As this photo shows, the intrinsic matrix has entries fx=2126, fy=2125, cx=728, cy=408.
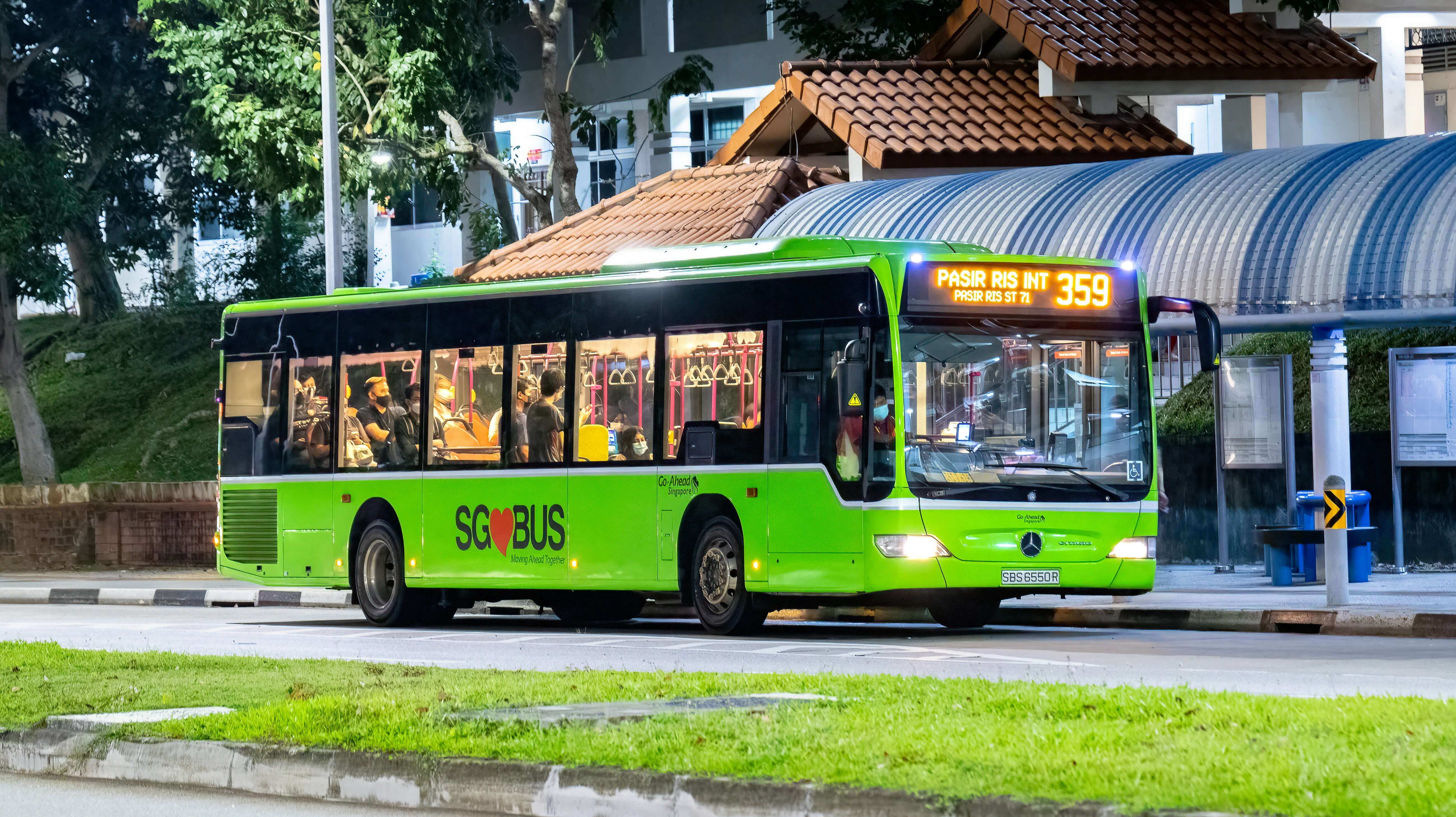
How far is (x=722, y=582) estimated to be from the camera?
59.9 ft

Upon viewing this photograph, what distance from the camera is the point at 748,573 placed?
58.2ft

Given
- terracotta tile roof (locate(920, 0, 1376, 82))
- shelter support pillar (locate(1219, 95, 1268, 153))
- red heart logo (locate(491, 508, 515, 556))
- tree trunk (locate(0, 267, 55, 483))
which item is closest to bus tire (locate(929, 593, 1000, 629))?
red heart logo (locate(491, 508, 515, 556))

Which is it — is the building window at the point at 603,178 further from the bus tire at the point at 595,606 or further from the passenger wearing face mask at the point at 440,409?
the passenger wearing face mask at the point at 440,409

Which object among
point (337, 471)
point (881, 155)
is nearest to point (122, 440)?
point (881, 155)

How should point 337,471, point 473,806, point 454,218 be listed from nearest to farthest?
point 473,806
point 337,471
point 454,218

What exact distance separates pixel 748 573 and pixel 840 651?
1693 millimetres

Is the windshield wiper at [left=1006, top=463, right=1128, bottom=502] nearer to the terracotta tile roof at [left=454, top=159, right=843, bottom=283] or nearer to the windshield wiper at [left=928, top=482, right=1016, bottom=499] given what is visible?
the windshield wiper at [left=928, top=482, right=1016, bottom=499]

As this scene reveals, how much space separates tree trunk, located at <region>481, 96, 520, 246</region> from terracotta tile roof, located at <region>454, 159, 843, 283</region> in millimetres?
1432

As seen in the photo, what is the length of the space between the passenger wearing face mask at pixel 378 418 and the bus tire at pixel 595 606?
89.5 inches

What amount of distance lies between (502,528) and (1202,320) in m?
6.75

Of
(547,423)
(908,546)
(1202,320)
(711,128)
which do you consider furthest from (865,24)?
(908,546)

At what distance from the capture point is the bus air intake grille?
73.5ft

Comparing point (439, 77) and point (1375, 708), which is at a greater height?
point (439, 77)

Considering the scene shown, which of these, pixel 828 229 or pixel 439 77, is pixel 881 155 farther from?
pixel 439 77
